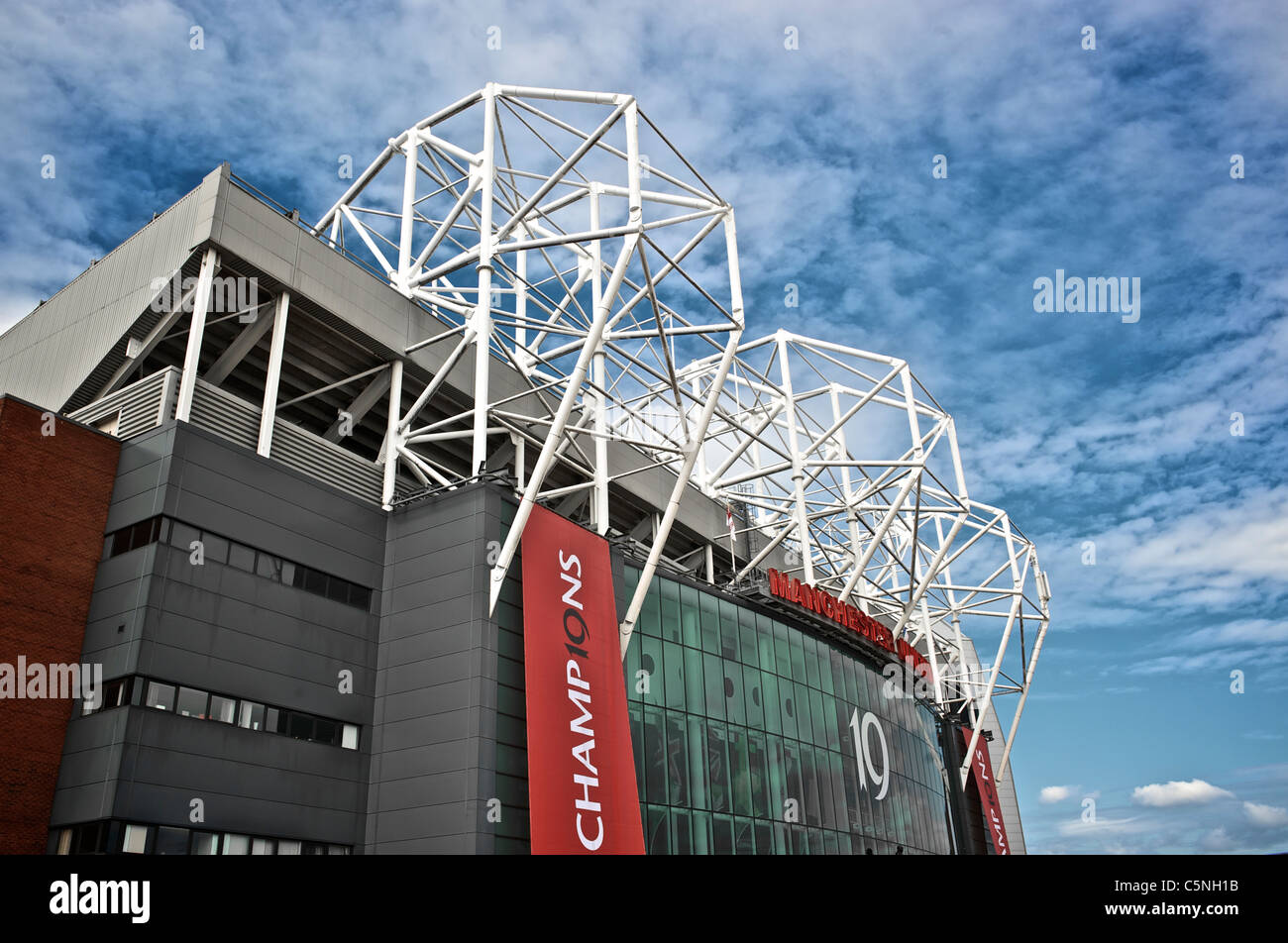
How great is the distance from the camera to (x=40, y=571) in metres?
25.5

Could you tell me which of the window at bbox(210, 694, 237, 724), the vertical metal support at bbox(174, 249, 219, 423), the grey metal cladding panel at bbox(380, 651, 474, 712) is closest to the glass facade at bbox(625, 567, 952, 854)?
the grey metal cladding panel at bbox(380, 651, 474, 712)

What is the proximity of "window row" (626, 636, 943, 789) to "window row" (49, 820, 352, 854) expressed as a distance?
42.9 feet

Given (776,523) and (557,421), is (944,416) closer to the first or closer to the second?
(776,523)

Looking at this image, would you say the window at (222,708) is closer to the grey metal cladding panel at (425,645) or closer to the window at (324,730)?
the window at (324,730)

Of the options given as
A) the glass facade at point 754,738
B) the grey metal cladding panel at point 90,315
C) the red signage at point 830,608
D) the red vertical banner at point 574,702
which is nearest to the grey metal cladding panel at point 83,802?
the red vertical banner at point 574,702

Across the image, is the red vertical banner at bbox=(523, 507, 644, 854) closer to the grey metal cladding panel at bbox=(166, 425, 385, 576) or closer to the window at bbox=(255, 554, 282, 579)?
the grey metal cladding panel at bbox=(166, 425, 385, 576)

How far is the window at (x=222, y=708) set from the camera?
26.0 metres

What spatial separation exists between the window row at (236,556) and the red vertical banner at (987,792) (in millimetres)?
50422

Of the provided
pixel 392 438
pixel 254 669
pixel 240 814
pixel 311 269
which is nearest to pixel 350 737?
pixel 254 669

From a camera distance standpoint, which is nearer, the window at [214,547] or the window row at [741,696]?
the window at [214,547]
